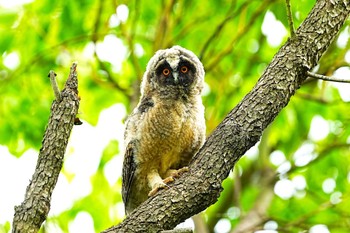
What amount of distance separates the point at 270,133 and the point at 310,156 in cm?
83

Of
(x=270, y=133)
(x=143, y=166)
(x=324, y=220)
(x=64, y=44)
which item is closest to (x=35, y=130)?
(x=64, y=44)

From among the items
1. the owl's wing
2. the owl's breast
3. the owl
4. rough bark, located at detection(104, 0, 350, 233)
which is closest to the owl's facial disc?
the owl

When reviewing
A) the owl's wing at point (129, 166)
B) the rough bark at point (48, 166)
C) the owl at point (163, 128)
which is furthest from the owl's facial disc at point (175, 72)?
the rough bark at point (48, 166)

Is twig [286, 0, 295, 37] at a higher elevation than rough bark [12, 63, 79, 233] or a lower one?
higher

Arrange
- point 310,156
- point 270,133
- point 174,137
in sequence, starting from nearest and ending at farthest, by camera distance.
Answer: point 174,137
point 310,156
point 270,133

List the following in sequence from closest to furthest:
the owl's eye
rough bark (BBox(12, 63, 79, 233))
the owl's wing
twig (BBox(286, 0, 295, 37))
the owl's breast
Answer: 1. rough bark (BBox(12, 63, 79, 233))
2. twig (BBox(286, 0, 295, 37))
3. the owl's breast
4. the owl's wing
5. the owl's eye

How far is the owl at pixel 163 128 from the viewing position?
576cm

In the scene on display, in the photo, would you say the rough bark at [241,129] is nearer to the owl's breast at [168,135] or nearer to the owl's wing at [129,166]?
the owl's breast at [168,135]

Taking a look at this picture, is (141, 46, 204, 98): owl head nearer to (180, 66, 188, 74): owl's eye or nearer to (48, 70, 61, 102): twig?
(180, 66, 188, 74): owl's eye

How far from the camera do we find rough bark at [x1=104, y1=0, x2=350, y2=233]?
4.41 metres

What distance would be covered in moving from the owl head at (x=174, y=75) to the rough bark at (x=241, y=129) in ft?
4.54

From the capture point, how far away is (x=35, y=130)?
25.9 feet

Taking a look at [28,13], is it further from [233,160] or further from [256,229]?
[233,160]

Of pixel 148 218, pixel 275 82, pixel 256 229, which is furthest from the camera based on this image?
pixel 256 229
